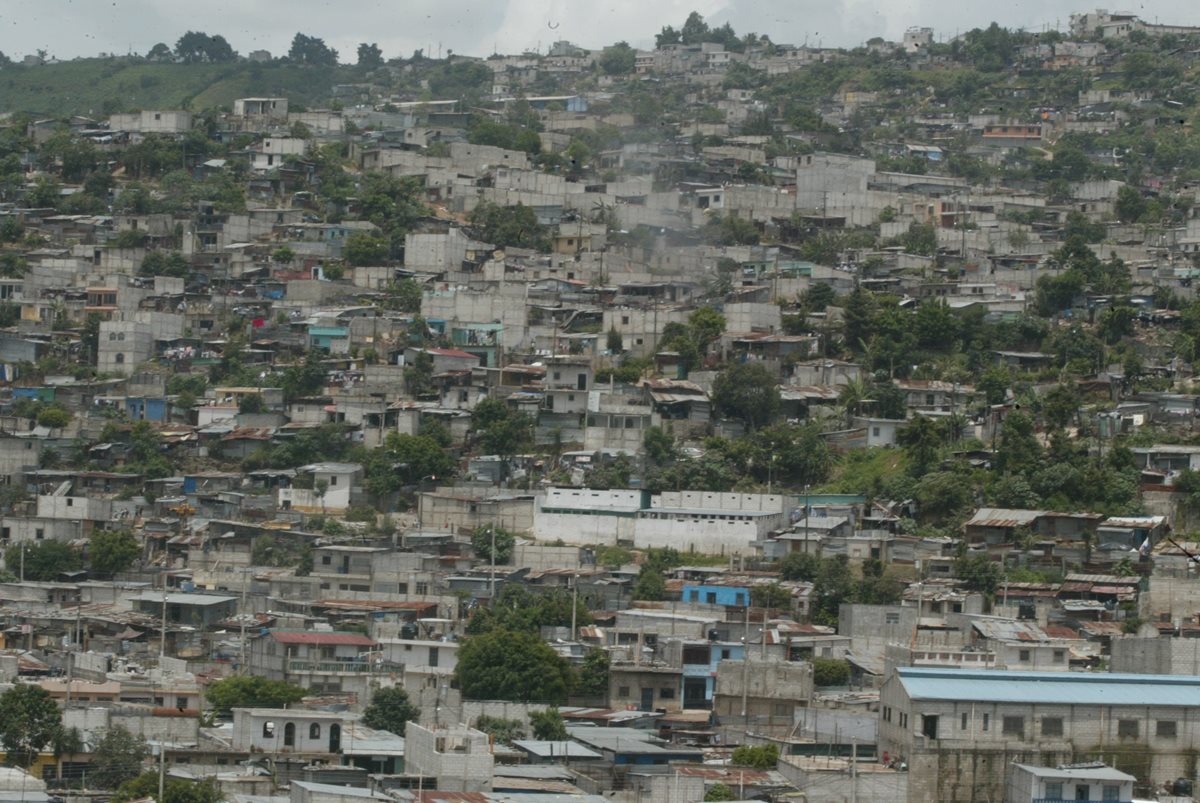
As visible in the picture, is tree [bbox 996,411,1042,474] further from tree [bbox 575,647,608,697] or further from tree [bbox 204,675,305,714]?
tree [bbox 204,675,305,714]

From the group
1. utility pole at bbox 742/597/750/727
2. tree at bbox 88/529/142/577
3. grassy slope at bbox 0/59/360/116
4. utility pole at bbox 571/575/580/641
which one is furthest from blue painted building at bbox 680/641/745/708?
grassy slope at bbox 0/59/360/116

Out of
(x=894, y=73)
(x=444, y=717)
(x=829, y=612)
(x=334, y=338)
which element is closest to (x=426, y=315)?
(x=334, y=338)

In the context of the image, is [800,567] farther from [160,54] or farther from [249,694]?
[160,54]

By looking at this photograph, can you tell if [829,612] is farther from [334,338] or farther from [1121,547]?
[334,338]

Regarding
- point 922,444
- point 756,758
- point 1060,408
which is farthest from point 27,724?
point 1060,408

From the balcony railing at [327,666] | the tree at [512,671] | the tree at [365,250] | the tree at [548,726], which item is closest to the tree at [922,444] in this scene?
the tree at [512,671]
